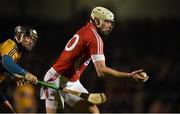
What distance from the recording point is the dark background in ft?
36.5

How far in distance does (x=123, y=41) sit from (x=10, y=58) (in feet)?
18.5

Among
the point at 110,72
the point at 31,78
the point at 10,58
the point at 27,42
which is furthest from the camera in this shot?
the point at 27,42

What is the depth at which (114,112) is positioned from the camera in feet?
35.8

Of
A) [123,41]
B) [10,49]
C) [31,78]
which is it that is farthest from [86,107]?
[123,41]

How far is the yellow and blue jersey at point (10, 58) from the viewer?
22.5ft

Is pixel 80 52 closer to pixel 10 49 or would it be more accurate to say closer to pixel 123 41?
pixel 10 49

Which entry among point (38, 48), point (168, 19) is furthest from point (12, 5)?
point (168, 19)

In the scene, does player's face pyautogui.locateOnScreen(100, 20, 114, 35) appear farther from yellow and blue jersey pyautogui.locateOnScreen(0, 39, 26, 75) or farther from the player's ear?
yellow and blue jersey pyautogui.locateOnScreen(0, 39, 26, 75)

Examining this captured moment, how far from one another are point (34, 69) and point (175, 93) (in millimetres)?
2431

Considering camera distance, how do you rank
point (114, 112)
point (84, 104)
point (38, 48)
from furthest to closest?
point (38, 48), point (114, 112), point (84, 104)

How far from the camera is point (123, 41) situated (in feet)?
40.5

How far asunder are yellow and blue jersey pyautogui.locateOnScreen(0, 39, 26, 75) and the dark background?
3.99m

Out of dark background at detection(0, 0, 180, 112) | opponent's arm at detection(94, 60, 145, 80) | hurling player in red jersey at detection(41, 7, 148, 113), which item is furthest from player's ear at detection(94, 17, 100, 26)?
dark background at detection(0, 0, 180, 112)

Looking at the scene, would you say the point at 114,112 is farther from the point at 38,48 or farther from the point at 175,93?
the point at 38,48
